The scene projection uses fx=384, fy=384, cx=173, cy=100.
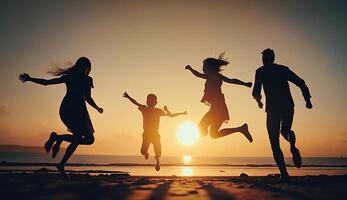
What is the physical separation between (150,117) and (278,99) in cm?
577

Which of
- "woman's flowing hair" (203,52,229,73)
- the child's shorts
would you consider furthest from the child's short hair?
"woman's flowing hair" (203,52,229,73)

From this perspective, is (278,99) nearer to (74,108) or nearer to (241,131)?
(241,131)

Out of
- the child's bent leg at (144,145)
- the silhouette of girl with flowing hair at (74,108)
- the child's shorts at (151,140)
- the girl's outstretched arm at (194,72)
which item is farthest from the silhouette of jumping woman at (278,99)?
the child's bent leg at (144,145)

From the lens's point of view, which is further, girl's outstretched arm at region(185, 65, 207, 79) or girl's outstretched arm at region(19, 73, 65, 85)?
girl's outstretched arm at region(185, 65, 207, 79)

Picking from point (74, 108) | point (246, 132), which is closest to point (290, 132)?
point (246, 132)

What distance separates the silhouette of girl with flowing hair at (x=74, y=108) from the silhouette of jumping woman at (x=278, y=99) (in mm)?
3801

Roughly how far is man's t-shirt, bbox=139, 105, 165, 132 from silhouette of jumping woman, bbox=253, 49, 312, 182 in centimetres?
516

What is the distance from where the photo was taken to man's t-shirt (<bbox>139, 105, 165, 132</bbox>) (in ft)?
42.9

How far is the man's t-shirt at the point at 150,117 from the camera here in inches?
515

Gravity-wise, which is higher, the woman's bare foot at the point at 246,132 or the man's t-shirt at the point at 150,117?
the man's t-shirt at the point at 150,117

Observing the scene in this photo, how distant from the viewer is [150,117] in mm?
13102

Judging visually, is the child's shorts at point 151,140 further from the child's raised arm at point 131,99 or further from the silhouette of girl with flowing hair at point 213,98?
the silhouette of girl with flowing hair at point 213,98

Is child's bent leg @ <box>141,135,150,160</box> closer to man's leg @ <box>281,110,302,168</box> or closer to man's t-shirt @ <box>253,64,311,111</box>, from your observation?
man's t-shirt @ <box>253,64,311,111</box>

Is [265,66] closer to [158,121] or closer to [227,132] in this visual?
[227,132]
